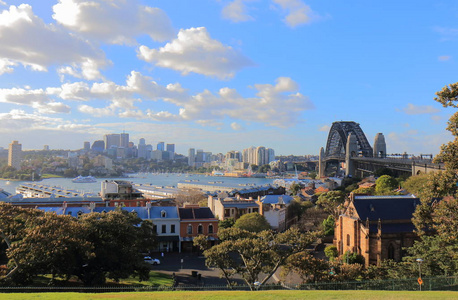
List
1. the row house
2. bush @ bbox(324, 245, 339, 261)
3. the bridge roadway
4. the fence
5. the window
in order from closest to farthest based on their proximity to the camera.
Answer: the fence, the window, bush @ bbox(324, 245, 339, 261), the row house, the bridge roadway

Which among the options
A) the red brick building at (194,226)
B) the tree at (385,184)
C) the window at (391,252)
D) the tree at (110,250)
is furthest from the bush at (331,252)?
the tree at (385,184)

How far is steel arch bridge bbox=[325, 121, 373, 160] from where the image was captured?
13462cm

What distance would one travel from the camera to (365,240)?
27828 mm

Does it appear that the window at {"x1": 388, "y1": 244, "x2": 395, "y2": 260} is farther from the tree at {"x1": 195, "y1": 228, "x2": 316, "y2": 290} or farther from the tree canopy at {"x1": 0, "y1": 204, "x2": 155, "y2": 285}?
the tree canopy at {"x1": 0, "y1": 204, "x2": 155, "y2": 285}

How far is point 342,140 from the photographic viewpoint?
146m

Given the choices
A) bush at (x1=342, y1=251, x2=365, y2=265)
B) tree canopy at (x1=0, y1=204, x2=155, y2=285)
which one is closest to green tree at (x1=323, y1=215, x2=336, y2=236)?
bush at (x1=342, y1=251, x2=365, y2=265)

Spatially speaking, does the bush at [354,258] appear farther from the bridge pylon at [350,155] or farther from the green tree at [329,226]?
the bridge pylon at [350,155]

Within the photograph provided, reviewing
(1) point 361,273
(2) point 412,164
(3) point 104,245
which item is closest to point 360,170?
(2) point 412,164

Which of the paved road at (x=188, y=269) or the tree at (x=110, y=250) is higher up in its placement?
the tree at (x=110, y=250)

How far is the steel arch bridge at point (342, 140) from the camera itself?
134625 mm

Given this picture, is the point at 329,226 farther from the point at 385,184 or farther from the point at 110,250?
the point at 110,250

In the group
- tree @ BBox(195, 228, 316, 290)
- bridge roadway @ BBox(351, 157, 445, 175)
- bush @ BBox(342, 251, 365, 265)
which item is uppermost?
bridge roadway @ BBox(351, 157, 445, 175)

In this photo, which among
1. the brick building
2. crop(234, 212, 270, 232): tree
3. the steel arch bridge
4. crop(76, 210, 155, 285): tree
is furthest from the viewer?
the steel arch bridge

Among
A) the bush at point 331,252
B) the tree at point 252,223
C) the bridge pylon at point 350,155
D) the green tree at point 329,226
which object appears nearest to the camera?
the bush at point 331,252
